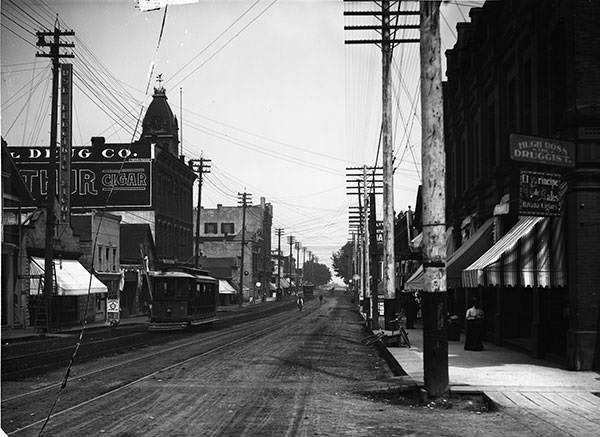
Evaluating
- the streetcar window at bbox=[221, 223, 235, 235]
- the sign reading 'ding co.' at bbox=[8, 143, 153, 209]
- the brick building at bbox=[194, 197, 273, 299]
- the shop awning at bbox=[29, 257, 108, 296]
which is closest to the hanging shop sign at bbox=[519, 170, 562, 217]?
the shop awning at bbox=[29, 257, 108, 296]

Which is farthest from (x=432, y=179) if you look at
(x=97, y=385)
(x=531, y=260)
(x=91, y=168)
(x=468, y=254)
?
(x=91, y=168)

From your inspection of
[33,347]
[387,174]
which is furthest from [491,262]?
[33,347]

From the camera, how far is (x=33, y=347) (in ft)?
85.5

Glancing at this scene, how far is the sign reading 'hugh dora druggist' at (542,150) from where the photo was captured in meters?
13.0

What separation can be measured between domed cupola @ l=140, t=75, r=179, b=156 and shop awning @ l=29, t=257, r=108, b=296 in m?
28.4

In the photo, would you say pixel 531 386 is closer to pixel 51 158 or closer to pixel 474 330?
pixel 474 330

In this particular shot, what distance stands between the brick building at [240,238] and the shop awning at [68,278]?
2587 inches

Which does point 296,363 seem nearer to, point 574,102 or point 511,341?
point 511,341

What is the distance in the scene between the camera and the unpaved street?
30.8 feet

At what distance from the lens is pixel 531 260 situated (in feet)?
49.3

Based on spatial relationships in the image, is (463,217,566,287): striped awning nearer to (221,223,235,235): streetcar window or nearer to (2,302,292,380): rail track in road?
(2,302,292,380): rail track in road

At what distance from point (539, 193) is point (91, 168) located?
2035 inches

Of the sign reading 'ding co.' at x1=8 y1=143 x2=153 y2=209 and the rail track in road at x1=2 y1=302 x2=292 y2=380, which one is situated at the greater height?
the sign reading 'ding co.' at x1=8 y1=143 x2=153 y2=209

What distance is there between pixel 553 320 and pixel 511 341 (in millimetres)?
3917
